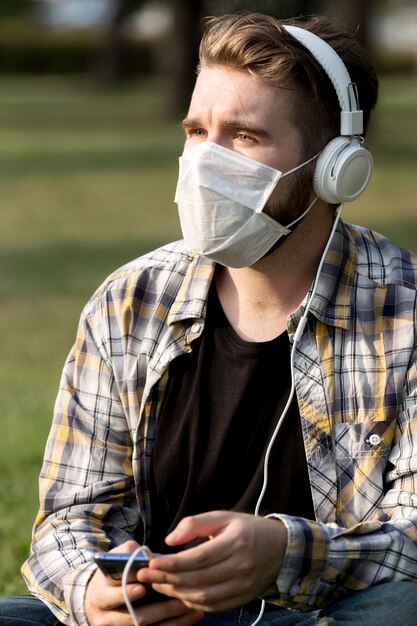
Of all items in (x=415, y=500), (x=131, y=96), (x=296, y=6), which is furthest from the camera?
(x=296, y=6)

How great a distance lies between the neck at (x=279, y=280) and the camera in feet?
11.3

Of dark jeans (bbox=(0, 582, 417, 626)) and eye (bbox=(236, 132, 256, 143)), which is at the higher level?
eye (bbox=(236, 132, 256, 143))

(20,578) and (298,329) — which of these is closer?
(298,329)

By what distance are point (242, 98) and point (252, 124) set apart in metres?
0.07

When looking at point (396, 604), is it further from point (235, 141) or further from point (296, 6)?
point (296, 6)

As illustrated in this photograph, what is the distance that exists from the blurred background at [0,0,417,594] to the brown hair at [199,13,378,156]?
0.43 m

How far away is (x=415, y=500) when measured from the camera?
10.2 ft

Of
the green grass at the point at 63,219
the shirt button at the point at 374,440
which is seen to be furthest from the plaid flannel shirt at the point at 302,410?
the green grass at the point at 63,219

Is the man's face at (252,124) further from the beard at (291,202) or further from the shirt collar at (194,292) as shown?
the shirt collar at (194,292)

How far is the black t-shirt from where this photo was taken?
329cm

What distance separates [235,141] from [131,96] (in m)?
35.0

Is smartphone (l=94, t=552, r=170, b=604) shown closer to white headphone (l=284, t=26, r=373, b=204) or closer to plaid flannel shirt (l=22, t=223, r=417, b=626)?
plaid flannel shirt (l=22, t=223, r=417, b=626)

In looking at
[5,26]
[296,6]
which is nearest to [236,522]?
[296,6]

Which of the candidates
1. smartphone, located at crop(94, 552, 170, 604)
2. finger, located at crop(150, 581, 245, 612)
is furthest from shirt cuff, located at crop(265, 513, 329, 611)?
smartphone, located at crop(94, 552, 170, 604)
